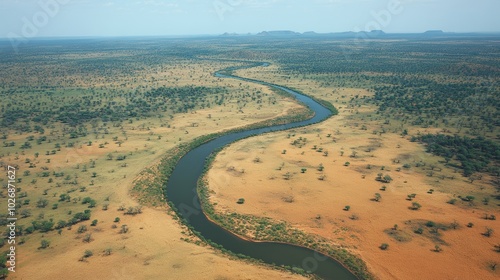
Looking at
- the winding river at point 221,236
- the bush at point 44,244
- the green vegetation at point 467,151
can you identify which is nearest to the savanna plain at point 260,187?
the bush at point 44,244

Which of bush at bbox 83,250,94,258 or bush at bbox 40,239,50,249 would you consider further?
bush at bbox 40,239,50,249

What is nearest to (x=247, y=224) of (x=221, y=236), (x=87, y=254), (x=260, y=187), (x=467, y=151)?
(x=221, y=236)

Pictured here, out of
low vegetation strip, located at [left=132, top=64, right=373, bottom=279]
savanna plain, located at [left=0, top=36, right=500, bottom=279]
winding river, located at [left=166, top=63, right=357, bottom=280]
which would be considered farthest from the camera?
low vegetation strip, located at [left=132, top=64, right=373, bottom=279]

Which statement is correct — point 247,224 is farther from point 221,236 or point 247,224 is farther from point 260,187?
point 260,187

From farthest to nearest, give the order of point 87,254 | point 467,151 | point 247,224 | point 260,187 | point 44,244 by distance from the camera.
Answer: point 467,151, point 260,187, point 247,224, point 44,244, point 87,254

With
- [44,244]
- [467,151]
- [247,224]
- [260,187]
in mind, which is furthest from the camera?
[467,151]

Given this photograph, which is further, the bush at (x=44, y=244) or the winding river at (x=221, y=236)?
the bush at (x=44, y=244)

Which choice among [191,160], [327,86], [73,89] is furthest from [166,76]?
[191,160]

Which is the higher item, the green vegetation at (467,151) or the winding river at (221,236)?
the green vegetation at (467,151)

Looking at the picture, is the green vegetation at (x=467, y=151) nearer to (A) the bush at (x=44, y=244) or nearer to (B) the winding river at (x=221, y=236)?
(B) the winding river at (x=221, y=236)

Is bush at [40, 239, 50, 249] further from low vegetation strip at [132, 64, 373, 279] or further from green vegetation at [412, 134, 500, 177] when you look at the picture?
green vegetation at [412, 134, 500, 177]

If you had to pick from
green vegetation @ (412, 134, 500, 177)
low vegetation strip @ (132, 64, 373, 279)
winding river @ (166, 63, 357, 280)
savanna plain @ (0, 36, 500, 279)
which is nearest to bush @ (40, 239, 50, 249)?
savanna plain @ (0, 36, 500, 279)

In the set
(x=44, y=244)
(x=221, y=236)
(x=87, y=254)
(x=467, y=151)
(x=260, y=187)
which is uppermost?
(x=467, y=151)
